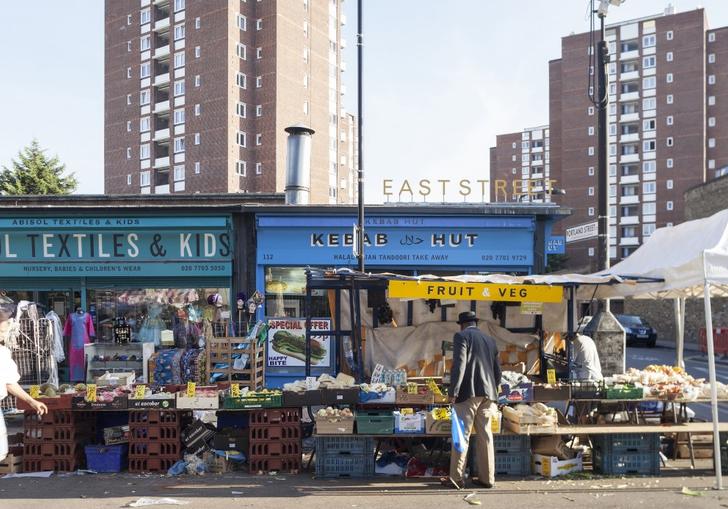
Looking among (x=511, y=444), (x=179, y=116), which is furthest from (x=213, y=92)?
(x=511, y=444)

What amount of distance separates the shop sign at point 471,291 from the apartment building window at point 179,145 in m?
55.2

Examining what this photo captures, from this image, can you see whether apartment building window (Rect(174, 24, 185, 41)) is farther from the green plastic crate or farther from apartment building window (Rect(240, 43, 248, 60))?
the green plastic crate

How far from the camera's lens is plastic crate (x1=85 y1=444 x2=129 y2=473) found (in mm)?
9070

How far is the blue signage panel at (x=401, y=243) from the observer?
1639 cm

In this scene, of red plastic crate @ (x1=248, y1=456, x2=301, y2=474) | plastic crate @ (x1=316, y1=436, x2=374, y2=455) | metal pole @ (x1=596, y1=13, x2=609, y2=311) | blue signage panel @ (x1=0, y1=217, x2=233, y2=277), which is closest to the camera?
plastic crate @ (x1=316, y1=436, x2=374, y2=455)

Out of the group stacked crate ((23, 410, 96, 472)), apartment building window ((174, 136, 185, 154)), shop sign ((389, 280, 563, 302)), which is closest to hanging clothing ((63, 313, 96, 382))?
stacked crate ((23, 410, 96, 472))

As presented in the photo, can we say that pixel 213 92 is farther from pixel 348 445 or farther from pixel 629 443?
pixel 629 443

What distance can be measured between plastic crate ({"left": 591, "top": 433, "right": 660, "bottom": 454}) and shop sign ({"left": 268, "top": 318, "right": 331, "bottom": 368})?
26.8 ft

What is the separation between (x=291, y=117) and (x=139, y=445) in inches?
2172

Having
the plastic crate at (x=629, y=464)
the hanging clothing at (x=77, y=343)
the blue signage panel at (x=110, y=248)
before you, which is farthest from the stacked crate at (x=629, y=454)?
the hanging clothing at (x=77, y=343)

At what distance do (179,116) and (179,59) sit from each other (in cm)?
511

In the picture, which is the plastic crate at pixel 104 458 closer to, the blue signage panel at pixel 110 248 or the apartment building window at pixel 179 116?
the blue signage panel at pixel 110 248

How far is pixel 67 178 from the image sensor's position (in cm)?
4034

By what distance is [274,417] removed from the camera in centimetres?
900
